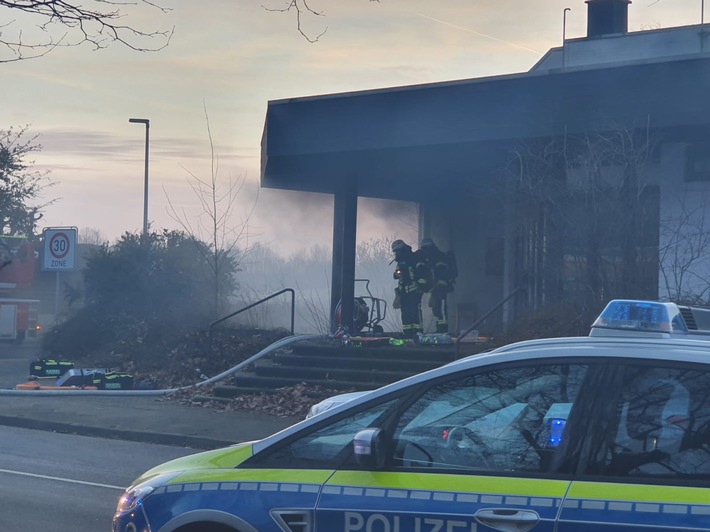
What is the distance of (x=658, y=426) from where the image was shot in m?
3.64

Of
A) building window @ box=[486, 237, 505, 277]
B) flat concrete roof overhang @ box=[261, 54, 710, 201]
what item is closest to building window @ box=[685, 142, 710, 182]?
flat concrete roof overhang @ box=[261, 54, 710, 201]

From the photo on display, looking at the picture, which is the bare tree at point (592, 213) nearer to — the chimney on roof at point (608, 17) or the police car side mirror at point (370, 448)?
the police car side mirror at point (370, 448)

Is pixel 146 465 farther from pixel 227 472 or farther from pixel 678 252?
pixel 678 252

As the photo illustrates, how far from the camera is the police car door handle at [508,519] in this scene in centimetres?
362

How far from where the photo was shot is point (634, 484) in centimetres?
354

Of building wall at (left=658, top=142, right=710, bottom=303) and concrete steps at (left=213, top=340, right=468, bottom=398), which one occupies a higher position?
building wall at (left=658, top=142, right=710, bottom=303)

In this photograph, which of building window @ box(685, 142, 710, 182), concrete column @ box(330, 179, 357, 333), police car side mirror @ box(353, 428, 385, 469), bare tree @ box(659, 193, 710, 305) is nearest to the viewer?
police car side mirror @ box(353, 428, 385, 469)

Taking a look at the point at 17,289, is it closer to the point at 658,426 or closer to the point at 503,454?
the point at 503,454

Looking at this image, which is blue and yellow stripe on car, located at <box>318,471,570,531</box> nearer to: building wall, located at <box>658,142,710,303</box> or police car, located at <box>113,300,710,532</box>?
police car, located at <box>113,300,710,532</box>

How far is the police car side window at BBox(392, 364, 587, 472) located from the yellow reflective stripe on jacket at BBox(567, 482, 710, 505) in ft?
0.66

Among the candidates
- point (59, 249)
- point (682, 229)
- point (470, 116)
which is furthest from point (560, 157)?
point (59, 249)

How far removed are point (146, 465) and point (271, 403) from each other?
15.6ft

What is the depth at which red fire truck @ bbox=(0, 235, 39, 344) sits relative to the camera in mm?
32031

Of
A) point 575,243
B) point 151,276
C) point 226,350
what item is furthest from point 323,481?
point 151,276
